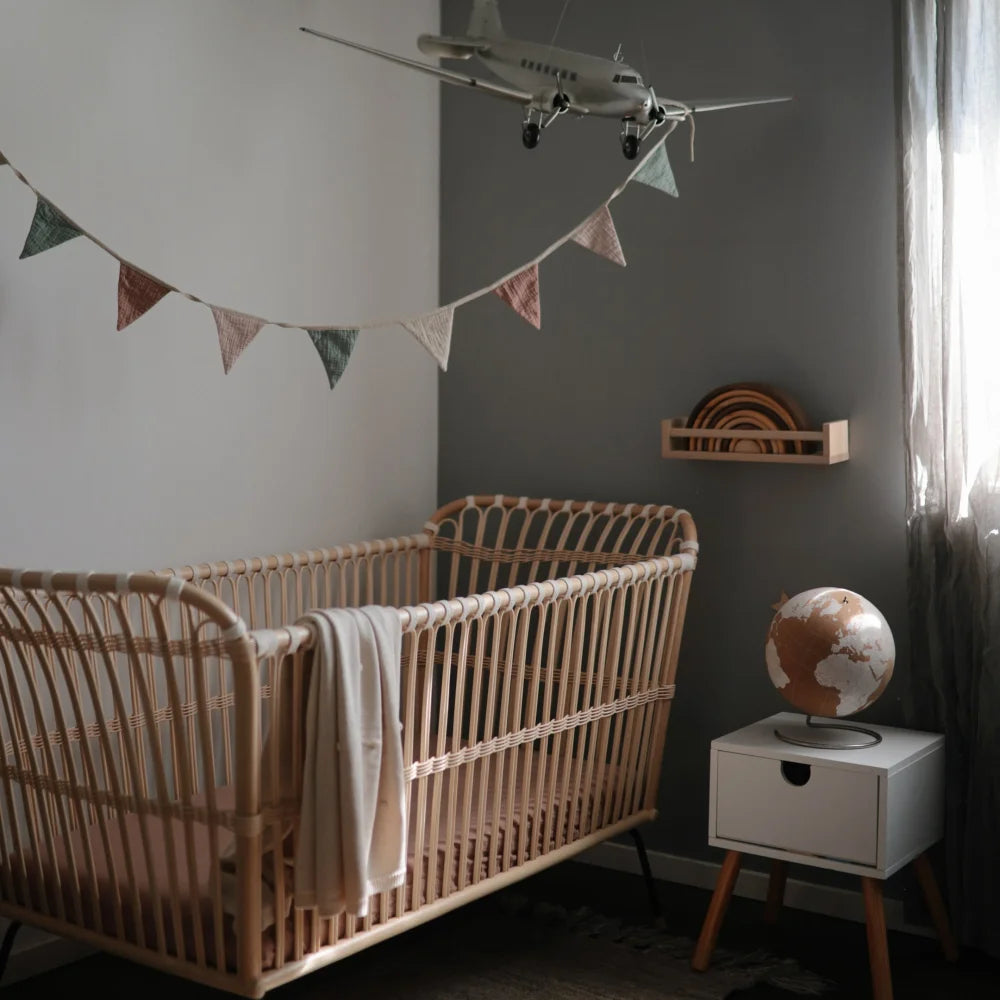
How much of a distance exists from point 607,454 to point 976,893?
4.08 ft

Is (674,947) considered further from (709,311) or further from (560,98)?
(560,98)

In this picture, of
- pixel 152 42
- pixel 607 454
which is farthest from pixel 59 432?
pixel 607 454

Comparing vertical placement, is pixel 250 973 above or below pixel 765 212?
below

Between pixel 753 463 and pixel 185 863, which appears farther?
pixel 753 463

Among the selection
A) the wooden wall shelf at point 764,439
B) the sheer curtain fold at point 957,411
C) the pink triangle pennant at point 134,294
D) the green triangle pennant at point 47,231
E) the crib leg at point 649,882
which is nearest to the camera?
the green triangle pennant at point 47,231

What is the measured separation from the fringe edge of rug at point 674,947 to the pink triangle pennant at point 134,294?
1.49m

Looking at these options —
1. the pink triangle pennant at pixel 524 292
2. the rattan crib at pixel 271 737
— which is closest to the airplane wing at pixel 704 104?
the pink triangle pennant at pixel 524 292

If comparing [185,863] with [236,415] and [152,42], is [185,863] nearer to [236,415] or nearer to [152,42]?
[236,415]

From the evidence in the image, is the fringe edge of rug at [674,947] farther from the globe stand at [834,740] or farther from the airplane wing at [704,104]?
the airplane wing at [704,104]

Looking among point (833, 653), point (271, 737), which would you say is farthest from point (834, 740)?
point (271, 737)

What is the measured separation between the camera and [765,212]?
2873 millimetres

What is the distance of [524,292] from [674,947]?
136 cm

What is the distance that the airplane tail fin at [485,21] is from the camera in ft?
7.63

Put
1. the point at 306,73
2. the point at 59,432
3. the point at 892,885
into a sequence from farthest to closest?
the point at 306,73 < the point at 892,885 < the point at 59,432
